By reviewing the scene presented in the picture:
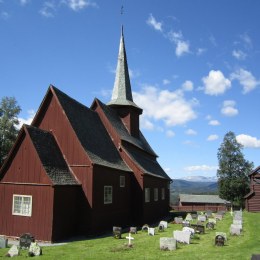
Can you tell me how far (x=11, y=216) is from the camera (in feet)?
77.3

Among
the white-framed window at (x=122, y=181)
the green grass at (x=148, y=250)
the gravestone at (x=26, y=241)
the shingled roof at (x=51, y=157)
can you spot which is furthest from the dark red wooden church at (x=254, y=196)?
the gravestone at (x=26, y=241)

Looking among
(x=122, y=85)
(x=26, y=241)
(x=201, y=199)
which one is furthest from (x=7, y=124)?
(x=201, y=199)

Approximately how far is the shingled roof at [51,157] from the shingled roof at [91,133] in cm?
193

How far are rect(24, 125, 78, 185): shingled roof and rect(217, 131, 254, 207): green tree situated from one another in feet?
138

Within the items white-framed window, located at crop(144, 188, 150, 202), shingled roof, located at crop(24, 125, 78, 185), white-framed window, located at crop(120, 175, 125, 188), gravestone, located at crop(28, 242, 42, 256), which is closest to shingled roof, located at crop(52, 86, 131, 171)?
white-framed window, located at crop(120, 175, 125, 188)

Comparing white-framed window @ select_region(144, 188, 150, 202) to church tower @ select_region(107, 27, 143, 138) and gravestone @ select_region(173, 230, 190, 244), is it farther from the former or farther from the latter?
gravestone @ select_region(173, 230, 190, 244)

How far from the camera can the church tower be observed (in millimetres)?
38719

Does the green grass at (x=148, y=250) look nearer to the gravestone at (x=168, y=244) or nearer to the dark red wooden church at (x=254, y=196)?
the gravestone at (x=168, y=244)

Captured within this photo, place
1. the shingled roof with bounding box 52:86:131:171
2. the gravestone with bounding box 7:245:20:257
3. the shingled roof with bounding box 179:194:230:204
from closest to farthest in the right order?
1. the gravestone with bounding box 7:245:20:257
2. the shingled roof with bounding box 52:86:131:171
3. the shingled roof with bounding box 179:194:230:204

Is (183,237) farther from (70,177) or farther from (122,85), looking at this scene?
(122,85)

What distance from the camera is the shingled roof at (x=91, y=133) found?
26875mm

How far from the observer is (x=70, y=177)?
24.9 m

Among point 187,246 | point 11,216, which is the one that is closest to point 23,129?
point 11,216

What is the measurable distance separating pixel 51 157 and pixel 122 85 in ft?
58.3
